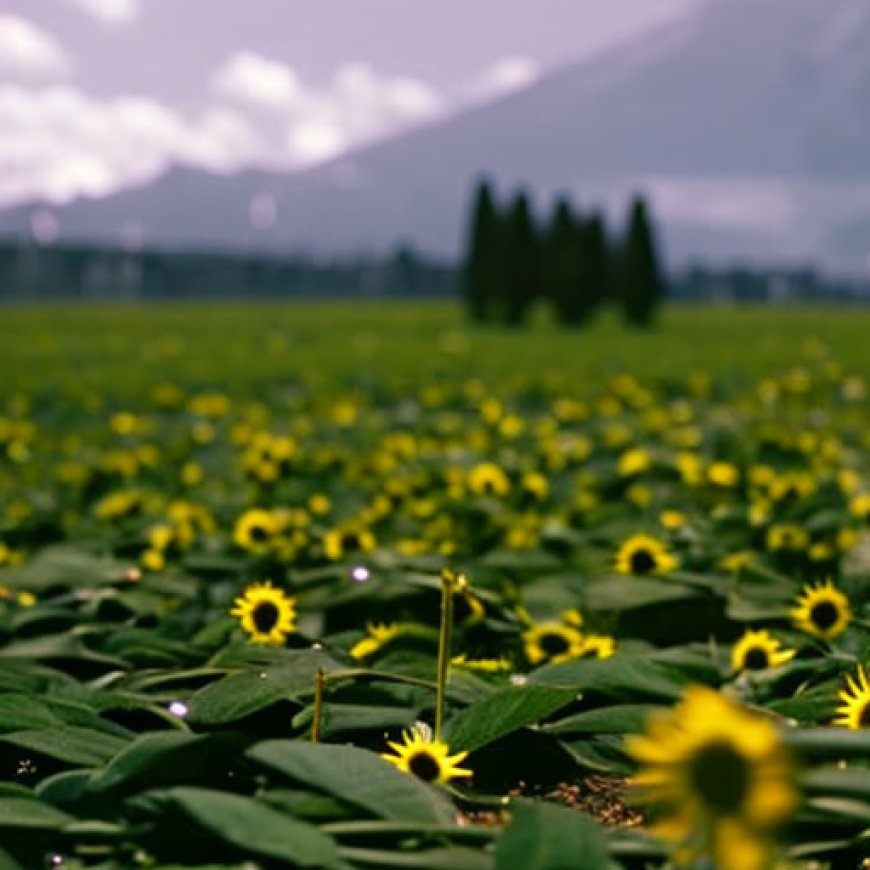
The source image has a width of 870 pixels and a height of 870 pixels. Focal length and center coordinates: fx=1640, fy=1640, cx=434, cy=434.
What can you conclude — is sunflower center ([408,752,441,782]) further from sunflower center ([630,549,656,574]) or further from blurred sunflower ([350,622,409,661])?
sunflower center ([630,549,656,574])

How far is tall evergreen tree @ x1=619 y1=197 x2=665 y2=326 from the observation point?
3647 centimetres

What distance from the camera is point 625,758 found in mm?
1926

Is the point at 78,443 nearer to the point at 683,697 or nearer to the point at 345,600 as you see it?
the point at 345,600

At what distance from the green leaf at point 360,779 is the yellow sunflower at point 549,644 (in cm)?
110

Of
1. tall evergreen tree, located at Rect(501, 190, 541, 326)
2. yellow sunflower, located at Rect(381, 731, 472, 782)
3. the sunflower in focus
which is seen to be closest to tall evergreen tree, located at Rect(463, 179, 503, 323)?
tall evergreen tree, located at Rect(501, 190, 541, 326)

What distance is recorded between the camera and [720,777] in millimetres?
808

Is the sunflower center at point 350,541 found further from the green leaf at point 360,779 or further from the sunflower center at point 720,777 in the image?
the sunflower center at point 720,777

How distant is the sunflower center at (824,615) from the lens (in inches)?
105

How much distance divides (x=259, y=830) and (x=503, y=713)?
0.56 m

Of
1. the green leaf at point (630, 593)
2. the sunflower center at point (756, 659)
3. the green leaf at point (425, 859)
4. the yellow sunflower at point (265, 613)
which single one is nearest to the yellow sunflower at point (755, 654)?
the sunflower center at point (756, 659)

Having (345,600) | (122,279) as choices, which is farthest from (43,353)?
(122,279)

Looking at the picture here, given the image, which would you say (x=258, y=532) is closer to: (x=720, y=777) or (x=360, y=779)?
(x=360, y=779)

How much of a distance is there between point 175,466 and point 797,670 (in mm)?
4772

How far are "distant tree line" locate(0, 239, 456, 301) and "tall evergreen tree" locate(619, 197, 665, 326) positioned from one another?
41104 mm
